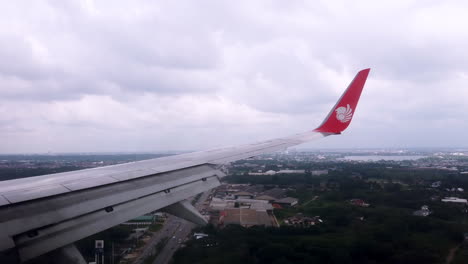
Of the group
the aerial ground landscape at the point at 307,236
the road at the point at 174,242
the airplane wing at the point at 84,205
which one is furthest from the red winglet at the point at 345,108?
the aerial ground landscape at the point at 307,236

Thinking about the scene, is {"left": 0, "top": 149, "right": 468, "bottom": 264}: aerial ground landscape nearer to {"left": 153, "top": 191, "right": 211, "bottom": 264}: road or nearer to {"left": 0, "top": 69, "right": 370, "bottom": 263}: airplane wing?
{"left": 153, "top": 191, "right": 211, "bottom": 264}: road

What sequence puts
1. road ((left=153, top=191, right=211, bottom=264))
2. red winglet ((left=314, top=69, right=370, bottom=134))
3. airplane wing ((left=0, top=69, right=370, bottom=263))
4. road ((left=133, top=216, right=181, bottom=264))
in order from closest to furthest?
airplane wing ((left=0, top=69, right=370, bottom=263))
red winglet ((left=314, top=69, right=370, bottom=134))
road ((left=153, top=191, right=211, bottom=264))
road ((left=133, top=216, right=181, bottom=264))

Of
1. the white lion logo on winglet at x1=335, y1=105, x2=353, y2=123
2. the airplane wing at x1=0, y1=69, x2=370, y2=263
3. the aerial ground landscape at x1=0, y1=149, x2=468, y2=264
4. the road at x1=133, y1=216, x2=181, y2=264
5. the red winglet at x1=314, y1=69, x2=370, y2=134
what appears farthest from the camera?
the road at x1=133, y1=216, x2=181, y2=264

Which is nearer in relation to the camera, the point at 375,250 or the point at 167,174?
the point at 167,174

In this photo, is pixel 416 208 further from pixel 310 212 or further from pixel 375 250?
pixel 375 250

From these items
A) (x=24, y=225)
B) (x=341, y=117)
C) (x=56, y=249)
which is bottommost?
(x=56, y=249)

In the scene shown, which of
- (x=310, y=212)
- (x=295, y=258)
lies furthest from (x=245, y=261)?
(x=310, y=212)

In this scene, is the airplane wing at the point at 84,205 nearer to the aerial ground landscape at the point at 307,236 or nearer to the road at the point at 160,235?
the aerial ground landscape at the point at 307,236

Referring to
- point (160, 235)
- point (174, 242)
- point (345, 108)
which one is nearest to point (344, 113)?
point (345, 108)

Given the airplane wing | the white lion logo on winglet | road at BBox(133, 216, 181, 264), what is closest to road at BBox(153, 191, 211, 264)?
road at BBox(133, 216, 181, 264)

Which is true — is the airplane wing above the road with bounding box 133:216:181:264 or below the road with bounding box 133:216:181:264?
above
